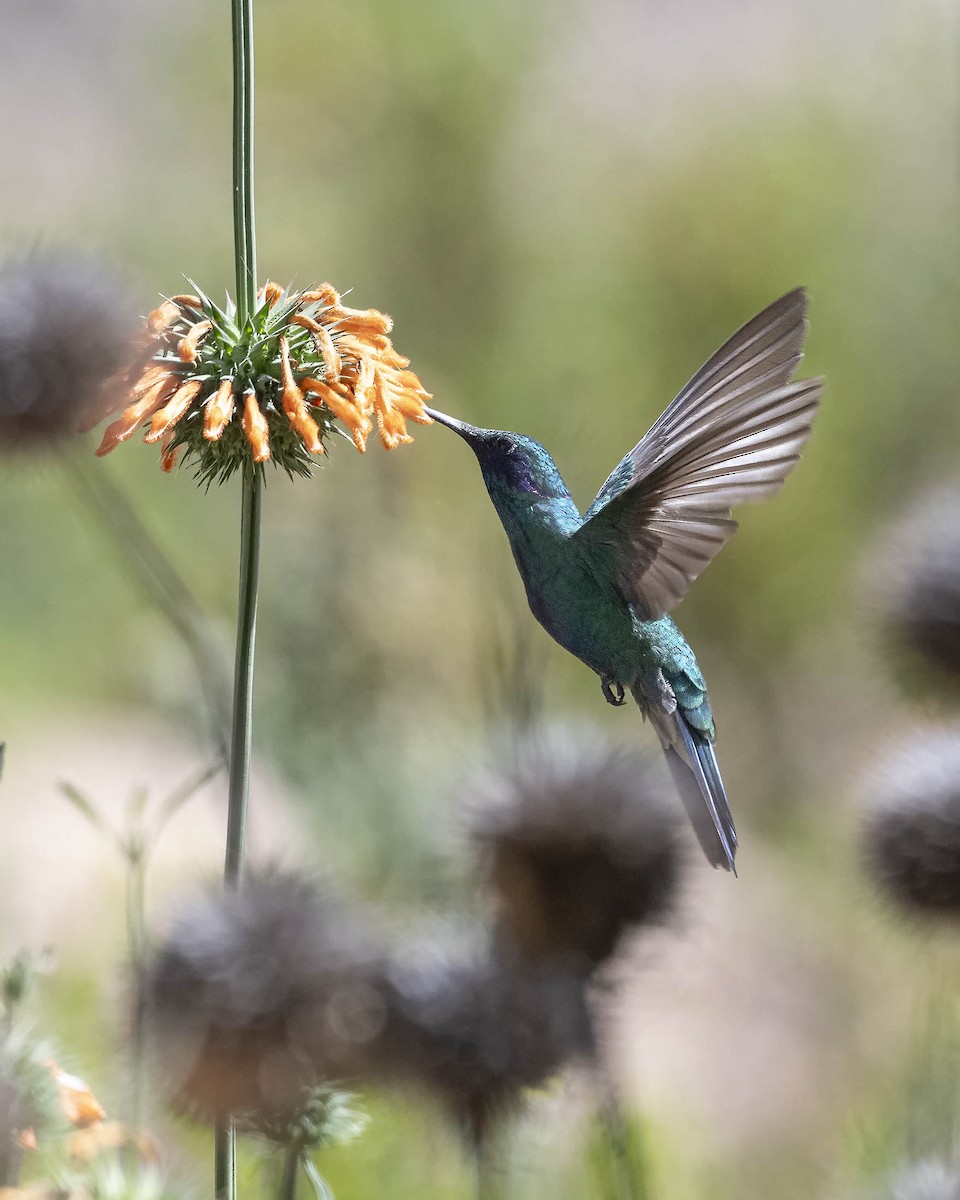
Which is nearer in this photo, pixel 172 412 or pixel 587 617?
pixel 172 412

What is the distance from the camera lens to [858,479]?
824cm

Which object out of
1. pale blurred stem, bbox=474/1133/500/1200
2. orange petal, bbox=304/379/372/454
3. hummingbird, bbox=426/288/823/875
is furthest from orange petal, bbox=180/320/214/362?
pale blurred stem, bbox=474/1133/500/1200

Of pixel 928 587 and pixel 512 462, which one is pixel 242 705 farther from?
pixel 928 587

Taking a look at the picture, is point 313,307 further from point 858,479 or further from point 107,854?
point 858,479

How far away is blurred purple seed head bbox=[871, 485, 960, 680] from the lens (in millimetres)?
2840

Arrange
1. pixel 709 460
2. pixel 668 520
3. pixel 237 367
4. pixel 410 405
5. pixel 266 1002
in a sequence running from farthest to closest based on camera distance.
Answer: pixel 668 520 → pixel 709 460 → pixel 410 405 → pixel 237 367 → pixel 266 1002

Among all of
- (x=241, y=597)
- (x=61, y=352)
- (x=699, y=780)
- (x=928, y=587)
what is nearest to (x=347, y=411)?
(x=241, y=597)

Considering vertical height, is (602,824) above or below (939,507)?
below

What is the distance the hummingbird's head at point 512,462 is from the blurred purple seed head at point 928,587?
47.7 inches

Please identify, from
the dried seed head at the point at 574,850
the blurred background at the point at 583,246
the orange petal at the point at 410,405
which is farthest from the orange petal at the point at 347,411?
the blurred background at the point at 583,246

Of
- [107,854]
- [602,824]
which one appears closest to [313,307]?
[602,824]

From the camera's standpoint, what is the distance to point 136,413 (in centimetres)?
140

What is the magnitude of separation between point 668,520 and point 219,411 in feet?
2.49

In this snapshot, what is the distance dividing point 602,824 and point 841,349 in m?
7.47
